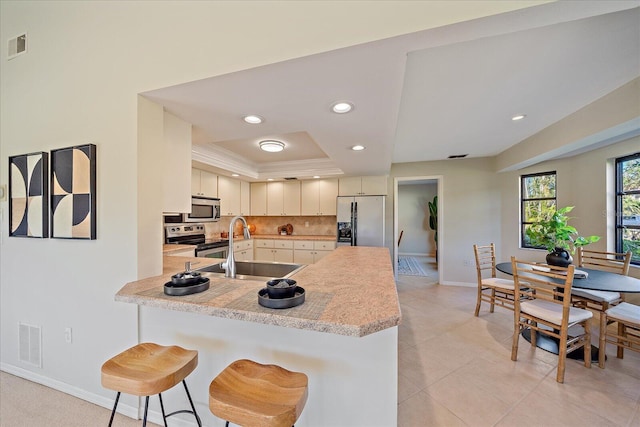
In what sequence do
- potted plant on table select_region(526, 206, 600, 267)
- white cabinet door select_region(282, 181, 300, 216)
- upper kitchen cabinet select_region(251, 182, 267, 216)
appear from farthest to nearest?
upper kitchen cabinet select_region(251, 182, 267, 216)
white cabinet door select_region(282, 181, 300, 216)
potted plant on table select_region(526, 206, 600, 267)

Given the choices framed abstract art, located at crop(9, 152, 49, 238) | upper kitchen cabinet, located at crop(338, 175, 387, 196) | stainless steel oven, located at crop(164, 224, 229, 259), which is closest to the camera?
framed abstract art, located at crop(9, 152, 49, 238)

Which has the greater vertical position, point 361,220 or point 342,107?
point 342,107

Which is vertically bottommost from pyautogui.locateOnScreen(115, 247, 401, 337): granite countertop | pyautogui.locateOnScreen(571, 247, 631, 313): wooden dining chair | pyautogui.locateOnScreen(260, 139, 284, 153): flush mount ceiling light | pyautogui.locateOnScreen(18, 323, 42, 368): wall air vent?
pyautogui.locateOnScreen(18, 323, 42, 368): wall air vent

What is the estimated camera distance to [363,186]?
4750 mm

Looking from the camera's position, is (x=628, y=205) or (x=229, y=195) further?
(x=229, y=195)

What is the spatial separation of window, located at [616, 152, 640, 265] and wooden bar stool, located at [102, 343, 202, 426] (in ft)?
15.3

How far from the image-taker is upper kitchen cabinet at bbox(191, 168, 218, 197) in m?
3.87

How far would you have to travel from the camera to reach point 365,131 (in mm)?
2162

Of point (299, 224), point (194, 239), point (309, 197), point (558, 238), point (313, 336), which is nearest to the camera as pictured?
point (313, 336)

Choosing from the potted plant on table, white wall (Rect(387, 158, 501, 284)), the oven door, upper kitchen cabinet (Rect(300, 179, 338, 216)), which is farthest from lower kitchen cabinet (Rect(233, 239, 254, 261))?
the potted plant on table

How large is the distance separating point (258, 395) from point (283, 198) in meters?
4.44

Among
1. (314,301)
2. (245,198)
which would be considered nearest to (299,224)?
(245,198)

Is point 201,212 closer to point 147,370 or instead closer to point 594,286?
point 147,370

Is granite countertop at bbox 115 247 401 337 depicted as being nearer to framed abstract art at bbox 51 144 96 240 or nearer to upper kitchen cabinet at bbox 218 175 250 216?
framed abstract art at bbox 51 144 96 240
